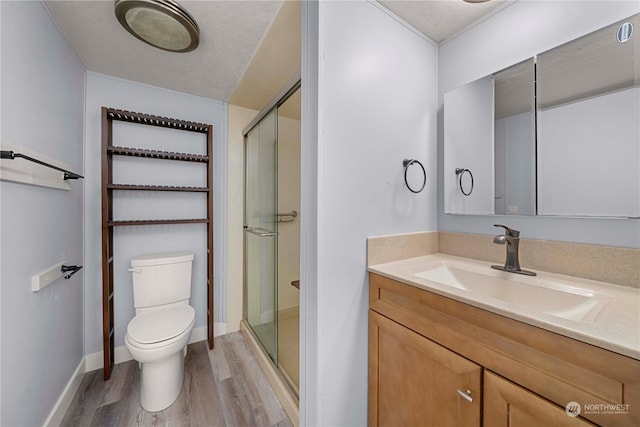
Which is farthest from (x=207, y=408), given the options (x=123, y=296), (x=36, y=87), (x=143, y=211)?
(x=36, y=87)

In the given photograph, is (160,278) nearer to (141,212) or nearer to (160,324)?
(160,324)

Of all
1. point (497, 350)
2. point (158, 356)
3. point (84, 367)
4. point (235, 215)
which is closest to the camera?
point (497, 350)

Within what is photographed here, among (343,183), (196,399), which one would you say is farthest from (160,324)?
(343,183)

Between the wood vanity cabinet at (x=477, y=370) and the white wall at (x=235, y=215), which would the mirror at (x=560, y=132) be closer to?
the wood vanity cabinet at (x=477, y=370)

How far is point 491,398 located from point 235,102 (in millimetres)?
2614

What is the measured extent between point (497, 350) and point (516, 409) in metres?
0.15

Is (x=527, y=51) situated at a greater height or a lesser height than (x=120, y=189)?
greater

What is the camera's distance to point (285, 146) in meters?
1.85

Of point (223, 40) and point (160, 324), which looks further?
point (160, 324)

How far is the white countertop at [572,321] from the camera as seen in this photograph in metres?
0.57

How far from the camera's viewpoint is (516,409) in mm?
688

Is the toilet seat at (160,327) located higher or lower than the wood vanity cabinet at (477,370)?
lower

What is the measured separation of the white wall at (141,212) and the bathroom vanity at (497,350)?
169 cm

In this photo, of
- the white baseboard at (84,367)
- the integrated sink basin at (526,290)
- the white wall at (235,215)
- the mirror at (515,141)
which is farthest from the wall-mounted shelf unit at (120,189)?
the mirror at (515,141)
